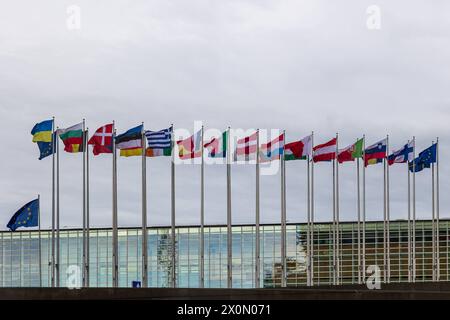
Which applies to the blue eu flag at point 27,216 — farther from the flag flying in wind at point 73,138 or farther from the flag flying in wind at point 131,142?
the flag flying in wind at point 131,142

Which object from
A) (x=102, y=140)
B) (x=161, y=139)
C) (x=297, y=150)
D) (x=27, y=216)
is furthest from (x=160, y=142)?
(x=297, y=150)

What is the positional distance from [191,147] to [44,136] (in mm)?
7606

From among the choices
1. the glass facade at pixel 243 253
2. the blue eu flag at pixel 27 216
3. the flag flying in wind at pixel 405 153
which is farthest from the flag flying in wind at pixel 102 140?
the glass facade at pixel 243 253

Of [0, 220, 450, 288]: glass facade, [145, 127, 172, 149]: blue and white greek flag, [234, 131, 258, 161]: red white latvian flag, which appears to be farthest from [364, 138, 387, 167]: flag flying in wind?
[0, 220, 450, 288]: glass facade

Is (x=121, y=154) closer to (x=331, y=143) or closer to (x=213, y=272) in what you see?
(x=331, y=143)

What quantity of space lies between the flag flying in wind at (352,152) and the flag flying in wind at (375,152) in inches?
23.8

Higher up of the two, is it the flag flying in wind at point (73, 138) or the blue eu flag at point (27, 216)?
the flag flying in wind at point (73, 138)

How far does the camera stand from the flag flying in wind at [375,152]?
60.2 m

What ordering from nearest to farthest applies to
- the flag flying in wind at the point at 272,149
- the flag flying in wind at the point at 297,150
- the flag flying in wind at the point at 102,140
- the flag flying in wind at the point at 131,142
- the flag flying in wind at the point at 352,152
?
1. the flag flying in wind at the point at 102,140
2. the flag flying in wind at the point at 131,142
3. the flag flying in wind at the point at 272,149
4. the flag flying in wind at the point at 297,150
5. the flag flying in wind at the point at 352,152

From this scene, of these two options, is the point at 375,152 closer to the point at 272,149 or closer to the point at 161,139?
the point at 272,149

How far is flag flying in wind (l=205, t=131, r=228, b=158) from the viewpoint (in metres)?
52.1

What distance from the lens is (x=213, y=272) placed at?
8550 centimetres

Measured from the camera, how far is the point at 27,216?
170ft
